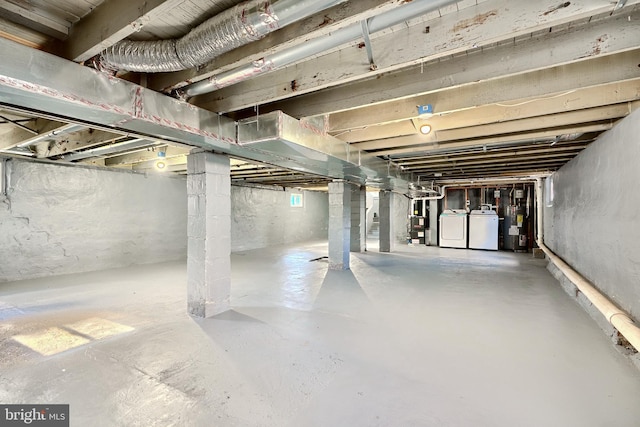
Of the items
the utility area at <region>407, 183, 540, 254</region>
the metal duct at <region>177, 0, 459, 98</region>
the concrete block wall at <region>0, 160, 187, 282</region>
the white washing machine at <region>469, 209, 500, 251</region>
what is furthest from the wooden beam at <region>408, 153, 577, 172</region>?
the concrete block wall at <region>0, 160, 187, 282</region>

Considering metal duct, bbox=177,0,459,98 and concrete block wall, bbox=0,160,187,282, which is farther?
concrete block wall, bbox=0,160,187,282

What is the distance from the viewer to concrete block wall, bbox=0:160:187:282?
13.9 feet

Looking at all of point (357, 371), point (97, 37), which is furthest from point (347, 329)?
point (97, 37)

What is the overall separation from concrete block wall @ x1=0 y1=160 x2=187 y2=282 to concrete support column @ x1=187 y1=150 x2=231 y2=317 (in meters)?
3.14

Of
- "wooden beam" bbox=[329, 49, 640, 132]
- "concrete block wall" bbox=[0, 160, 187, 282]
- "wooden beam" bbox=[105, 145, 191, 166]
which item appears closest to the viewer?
"wooden beam" bbox=[329, 49, 640, 132]

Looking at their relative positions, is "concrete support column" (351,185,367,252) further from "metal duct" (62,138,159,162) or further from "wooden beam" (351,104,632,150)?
"metal duct" (62,138,159,162)

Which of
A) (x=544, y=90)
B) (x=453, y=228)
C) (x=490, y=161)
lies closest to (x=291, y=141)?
(x=544, y=90)

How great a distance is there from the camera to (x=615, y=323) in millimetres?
2172

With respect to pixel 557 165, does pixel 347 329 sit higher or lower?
lower

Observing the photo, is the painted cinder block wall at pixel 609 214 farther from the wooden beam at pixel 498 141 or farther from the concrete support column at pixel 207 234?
the concrete support column at pixel 207 234

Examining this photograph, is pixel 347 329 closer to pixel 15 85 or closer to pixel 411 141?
pixel 411 141

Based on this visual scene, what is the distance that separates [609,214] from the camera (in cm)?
266

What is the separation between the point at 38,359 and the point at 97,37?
2189 mm

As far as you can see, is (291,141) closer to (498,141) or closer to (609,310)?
(498,141)
